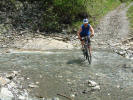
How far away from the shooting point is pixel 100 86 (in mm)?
8125

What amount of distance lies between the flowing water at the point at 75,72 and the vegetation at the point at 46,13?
7.77 m

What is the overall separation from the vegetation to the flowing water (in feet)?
25.5

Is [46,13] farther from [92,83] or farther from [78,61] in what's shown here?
[92,83]

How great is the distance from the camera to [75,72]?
32.3ft

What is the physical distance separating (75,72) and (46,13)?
1329 cm

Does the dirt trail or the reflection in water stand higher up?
the reflection in water

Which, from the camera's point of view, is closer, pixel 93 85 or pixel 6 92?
pixel 6 92

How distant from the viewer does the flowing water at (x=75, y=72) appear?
758 centimetres

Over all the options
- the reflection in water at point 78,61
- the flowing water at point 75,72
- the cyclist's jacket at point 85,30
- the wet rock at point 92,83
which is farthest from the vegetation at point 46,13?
the wet rock at point 92,83

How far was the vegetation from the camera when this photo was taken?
20956 mm

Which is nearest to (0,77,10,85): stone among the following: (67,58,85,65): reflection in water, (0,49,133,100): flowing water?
(0,49,133,100): flowing water

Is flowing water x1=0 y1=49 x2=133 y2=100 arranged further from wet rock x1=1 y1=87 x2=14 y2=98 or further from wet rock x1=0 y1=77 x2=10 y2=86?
wet rock x1=0 y1=77 x2=10 y2=86

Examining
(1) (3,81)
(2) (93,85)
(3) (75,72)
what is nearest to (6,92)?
(1) (3,81)

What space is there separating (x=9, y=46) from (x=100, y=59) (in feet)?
23.8
